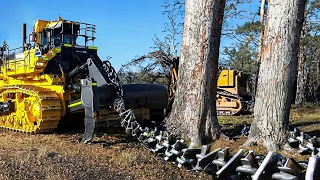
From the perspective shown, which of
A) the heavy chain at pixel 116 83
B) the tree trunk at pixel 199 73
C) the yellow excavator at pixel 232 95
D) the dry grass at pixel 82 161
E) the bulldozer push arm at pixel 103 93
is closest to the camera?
the dry grass at pixel 82 161

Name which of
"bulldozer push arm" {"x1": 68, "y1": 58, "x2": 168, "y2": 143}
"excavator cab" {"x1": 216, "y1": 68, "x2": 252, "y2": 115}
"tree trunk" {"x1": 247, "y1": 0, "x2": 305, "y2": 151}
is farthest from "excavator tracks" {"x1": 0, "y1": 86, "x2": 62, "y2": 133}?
"excavator cab" {"x1": 216, "y1": 68, "x2": 252, "y2": 115}

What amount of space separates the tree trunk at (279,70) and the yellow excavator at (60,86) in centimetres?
272

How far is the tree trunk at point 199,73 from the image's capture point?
6879mm

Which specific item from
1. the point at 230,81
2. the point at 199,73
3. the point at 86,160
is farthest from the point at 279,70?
the point at 230,81

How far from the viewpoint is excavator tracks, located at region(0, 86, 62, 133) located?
8.78 m

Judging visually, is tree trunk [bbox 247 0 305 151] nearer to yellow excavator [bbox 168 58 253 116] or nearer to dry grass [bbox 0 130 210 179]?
dry grass [bbox 0 130 210 179]

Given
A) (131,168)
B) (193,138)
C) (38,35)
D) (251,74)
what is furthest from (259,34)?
(131,168)

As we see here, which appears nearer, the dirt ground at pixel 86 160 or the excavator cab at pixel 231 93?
the dirt ground at pixel 86 160

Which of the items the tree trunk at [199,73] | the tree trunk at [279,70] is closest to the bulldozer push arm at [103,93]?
the tree trunk at [199,73]

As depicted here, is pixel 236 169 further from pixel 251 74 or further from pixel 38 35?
pixel 251 74

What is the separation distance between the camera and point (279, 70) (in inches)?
245

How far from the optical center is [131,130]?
252 inches

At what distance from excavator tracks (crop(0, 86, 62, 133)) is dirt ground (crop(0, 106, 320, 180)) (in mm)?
944

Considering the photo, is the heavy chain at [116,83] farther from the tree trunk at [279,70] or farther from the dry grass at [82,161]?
the tree trunk at [279,70]
